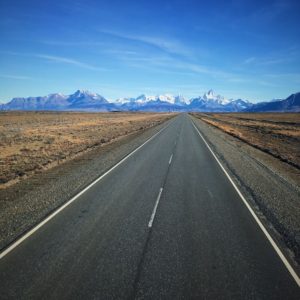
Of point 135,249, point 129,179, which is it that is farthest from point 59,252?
point 129,179

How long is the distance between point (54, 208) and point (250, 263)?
6.72 m

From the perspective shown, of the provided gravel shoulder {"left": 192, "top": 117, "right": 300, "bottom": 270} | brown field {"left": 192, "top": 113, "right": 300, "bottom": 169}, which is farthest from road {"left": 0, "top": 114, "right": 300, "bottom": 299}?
brown field {"left": 192, "top": 113, "right": 300, "bottom": 169}

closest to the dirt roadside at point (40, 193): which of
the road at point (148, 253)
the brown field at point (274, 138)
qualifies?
the road at point (148, 253)

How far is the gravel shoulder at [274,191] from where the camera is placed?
8.73 m

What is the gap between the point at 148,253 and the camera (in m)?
7.26

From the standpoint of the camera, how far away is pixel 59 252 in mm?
7254

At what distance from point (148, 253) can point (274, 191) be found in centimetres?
835

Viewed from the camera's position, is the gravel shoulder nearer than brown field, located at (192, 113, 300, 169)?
Yes

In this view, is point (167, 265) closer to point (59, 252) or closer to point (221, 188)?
point (59, 252)

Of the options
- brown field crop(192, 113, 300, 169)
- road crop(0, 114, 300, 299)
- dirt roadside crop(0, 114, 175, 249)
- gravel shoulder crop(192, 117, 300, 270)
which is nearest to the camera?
road crop(0, 114, 300, 299)

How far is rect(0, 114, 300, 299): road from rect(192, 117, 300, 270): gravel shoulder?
0.59m

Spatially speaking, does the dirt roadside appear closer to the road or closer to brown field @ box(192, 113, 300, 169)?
the road

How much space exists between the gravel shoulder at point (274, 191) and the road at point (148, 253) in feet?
A: 1.92

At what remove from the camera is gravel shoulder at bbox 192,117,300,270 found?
8727 millimetres
